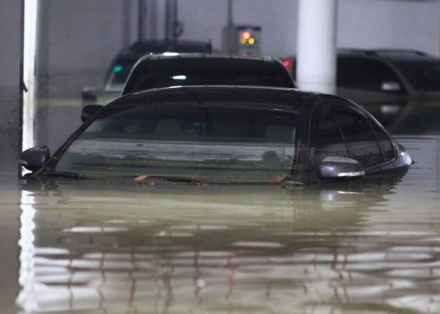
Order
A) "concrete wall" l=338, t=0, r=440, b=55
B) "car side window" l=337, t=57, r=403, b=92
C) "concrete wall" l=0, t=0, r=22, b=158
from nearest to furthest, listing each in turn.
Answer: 1. "concrete wall" l=0, t=0, r=22, b=158
2. "car side window" l=337, t=57, r=403, b=92
3. "concrete wall" l=338, t=0, r=440, b=55

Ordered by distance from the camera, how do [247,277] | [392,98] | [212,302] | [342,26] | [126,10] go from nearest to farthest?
[212,302]
[247,277]
[392,98]
[126,10]
[342,26]

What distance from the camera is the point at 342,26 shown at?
3484cm

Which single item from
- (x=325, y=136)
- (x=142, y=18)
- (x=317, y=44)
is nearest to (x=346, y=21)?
(x=142, y=18)

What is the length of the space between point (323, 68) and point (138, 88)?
30.3 feet

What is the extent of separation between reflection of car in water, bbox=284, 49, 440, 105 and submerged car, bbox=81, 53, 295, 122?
13214mm

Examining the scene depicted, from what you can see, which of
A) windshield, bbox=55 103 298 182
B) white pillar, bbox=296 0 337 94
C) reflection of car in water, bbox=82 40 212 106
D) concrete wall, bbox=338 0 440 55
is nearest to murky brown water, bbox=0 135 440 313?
windshield, bbox=55 103 298 182

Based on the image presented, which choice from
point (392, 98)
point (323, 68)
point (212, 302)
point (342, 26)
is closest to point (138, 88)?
point (212, 302)

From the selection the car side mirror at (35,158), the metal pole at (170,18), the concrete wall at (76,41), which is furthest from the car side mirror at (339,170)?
the metal pole at (170,18)

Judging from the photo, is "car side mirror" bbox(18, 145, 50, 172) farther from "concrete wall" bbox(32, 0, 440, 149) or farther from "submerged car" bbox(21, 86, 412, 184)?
"concrete wall" bbox(32, 0, 440, 149)

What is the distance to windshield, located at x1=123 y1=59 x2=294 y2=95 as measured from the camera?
12.3 m

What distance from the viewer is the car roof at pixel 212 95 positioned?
8.96 meters

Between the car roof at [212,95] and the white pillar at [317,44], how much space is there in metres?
11.7

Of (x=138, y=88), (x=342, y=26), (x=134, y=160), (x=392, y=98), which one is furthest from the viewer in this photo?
(x=342, y=26)

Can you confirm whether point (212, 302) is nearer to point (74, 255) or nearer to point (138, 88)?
point (74, 255)
